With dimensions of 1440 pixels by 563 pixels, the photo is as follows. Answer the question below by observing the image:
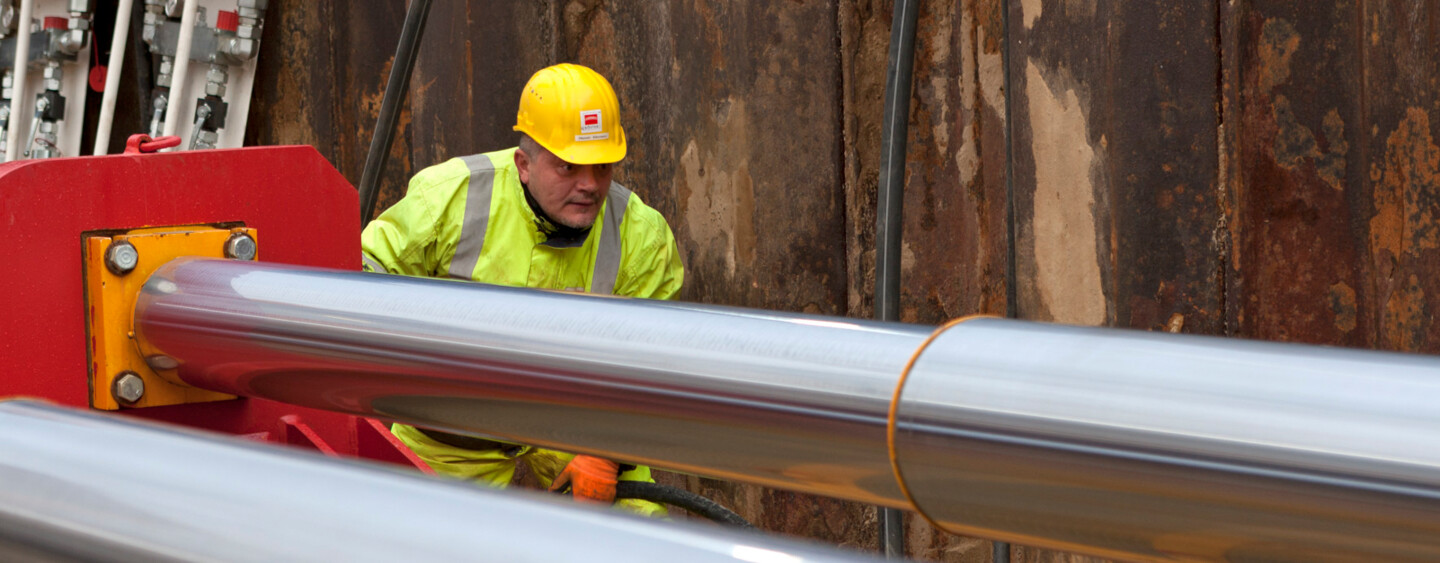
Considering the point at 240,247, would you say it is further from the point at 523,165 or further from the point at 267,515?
the point at 523,165

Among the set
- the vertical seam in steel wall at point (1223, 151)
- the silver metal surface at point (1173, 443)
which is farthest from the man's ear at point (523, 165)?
the silver metal surface at point (1173, 443)

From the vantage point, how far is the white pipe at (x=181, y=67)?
229 inches

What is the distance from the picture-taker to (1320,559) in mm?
852

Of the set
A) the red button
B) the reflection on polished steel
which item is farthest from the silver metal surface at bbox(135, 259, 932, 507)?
the red button

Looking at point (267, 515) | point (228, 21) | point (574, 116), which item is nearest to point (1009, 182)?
point (574, 116)

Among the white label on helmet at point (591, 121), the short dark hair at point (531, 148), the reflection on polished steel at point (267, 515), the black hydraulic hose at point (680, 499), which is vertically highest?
the white label on helmet at point (591, 121)

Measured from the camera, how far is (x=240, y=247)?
1753 mm

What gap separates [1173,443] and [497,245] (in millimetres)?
3168

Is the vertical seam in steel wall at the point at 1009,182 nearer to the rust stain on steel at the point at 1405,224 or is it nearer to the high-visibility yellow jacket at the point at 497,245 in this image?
the rust stain on steel at the point at 1405,224

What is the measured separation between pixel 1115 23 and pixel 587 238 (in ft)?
5.87

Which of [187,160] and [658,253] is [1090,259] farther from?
[187,160]

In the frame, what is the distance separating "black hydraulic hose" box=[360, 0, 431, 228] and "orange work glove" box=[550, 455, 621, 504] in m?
1.01

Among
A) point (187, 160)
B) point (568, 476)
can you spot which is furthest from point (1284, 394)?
point (568, 476)

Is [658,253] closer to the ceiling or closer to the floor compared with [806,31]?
closer to the floor
